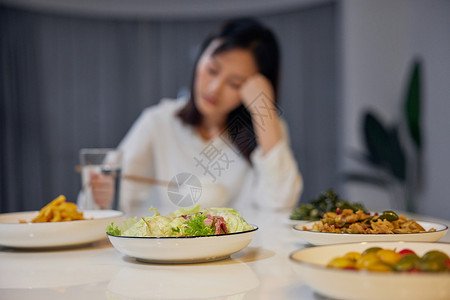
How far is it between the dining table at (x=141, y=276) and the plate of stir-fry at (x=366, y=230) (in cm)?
7

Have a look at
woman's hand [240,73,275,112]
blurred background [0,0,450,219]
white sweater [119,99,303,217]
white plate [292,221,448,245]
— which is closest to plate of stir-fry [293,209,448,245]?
white plate [292,221,448,245]

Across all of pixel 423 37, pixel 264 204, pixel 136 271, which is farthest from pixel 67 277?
pixel 423 37

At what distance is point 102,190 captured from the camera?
149 centimetres

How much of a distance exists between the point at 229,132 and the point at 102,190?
1242mm

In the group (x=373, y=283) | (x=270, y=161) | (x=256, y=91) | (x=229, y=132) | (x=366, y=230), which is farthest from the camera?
(x=229, y=132)

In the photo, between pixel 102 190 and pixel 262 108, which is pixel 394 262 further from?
pixel 262 108

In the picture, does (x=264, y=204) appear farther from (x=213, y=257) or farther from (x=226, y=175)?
(x=213, y=257)

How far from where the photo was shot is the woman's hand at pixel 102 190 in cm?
149

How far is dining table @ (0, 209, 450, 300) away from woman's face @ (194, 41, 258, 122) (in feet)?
5.00

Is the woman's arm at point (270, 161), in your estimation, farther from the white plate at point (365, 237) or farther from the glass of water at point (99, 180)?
the white plate at point (365, 237)

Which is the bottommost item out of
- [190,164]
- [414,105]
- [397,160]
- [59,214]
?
[397,160]

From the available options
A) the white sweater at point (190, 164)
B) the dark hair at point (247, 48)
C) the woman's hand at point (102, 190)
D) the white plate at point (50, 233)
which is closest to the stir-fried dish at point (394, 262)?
the white plate at point (50, 233)

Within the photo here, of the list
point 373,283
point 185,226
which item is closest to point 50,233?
point 185,226

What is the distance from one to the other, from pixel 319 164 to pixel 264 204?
2.88 m
